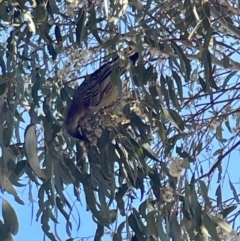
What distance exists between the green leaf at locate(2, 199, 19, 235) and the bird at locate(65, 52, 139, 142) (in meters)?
0.59

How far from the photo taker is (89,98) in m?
1.98

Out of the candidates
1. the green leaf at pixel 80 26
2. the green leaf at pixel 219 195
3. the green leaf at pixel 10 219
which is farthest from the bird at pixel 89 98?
the green leaf at pixel 10 219

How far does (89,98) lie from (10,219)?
0.75 m

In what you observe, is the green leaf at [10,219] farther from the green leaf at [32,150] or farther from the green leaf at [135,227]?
the green leaf at [135,227]

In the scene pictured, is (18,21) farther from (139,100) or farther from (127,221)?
(127,221)

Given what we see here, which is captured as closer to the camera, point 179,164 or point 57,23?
point 179,164

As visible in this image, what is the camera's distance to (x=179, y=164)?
1.68 m

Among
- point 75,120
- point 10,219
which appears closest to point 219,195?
point 75,120

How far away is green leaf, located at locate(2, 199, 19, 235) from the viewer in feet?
4.18

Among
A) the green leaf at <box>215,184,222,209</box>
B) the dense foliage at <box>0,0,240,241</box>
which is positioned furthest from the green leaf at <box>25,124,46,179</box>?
the green leaf at <box>215,184,222,209</box>

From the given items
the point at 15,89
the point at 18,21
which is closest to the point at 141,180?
the point at 15,89

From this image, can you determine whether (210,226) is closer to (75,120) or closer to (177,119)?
(177,119)

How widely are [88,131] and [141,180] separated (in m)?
0.22

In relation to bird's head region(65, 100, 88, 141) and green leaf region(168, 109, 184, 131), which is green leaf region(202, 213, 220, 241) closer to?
green leaf region(168, 109, 184, 131)
